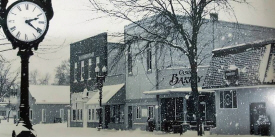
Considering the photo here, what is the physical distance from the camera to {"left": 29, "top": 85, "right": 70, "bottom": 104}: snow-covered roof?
798cm

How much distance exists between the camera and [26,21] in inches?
208

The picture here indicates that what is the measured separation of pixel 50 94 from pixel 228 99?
3865 mm

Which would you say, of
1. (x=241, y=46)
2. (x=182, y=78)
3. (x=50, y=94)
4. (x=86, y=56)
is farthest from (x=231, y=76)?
(x=50, y=94)

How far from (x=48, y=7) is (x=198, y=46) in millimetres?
4418

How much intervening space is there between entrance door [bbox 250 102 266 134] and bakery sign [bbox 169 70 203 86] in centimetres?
147

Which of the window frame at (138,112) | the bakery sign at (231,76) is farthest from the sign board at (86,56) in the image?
the bakery sign at (231,76)

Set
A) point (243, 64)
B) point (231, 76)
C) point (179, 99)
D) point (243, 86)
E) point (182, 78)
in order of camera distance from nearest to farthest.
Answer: point (243, 86) → point (243, 64) → point (231, 76) → point (182, 78) → point (179, 99)

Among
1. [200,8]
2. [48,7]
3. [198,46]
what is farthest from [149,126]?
[48,7]

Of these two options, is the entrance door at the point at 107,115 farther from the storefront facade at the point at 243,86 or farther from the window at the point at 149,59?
the storefront facade at the point at 243,86

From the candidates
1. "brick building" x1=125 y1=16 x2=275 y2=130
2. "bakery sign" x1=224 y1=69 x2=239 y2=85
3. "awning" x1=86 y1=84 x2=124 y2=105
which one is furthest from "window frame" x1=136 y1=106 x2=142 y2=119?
"bakery sign" x1=224 y1=69 x2=239 y2=85

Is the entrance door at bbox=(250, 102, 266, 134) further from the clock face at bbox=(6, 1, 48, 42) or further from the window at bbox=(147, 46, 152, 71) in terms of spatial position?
the clock face at bbox=(6, 1, 48, 42)

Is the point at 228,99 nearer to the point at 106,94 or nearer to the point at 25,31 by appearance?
the point at 106,94

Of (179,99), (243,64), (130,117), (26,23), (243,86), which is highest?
(26,23)

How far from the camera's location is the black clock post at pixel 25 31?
4930 millimetres
